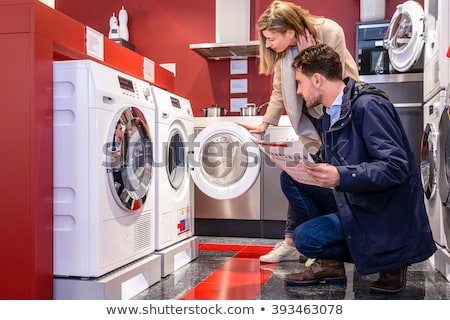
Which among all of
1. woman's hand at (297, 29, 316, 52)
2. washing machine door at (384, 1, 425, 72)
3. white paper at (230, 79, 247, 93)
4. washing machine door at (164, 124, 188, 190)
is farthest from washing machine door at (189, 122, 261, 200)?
white paper at (230, 79, 247, 93)

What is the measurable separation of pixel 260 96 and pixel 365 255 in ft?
9.62

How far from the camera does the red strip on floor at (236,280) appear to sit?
233 cm

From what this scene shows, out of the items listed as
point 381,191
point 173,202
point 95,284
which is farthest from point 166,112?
point 381,191

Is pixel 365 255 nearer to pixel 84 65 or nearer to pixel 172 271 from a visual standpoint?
pixel 172 271

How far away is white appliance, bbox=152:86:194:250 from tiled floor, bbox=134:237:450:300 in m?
0.24

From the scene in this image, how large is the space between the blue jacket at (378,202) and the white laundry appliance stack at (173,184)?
3.43ft

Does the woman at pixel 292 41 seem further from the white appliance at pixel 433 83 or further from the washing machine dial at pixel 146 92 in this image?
the washing machine dial at pixel 146 92

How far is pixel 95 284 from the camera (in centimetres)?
207

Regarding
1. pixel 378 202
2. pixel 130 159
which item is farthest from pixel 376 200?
pixel 130 159

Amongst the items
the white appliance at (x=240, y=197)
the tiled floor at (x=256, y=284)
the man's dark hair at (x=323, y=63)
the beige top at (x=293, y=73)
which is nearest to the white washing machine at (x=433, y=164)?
the tiled floor at (x=256, y=284)

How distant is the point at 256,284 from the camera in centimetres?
254

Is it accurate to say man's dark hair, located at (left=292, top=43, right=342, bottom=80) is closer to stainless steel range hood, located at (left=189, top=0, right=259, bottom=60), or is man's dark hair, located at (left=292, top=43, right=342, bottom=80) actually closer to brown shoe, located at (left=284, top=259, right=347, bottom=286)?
brown shoe, located at (left=284, top=259, right=347, bottom=286)

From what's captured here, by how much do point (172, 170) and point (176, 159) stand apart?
84mm

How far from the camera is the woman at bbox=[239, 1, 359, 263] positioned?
2.67m
